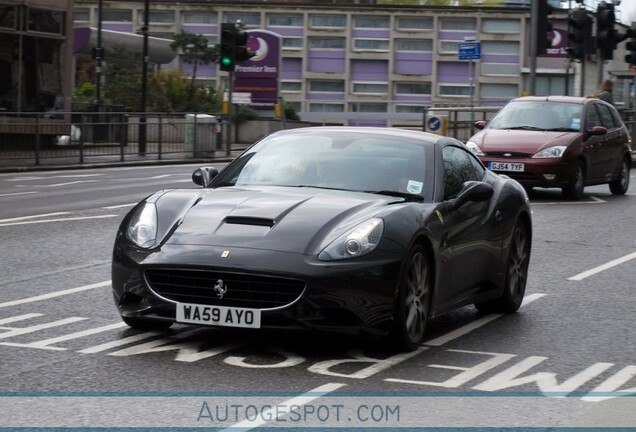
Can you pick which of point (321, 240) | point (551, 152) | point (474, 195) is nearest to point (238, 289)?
point (321, 240)

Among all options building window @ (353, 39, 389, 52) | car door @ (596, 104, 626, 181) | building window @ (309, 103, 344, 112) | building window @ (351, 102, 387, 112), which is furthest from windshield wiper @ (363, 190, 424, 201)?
building window @ (309, 103, 344, 112)

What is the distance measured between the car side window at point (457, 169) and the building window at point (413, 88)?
82.7 metres

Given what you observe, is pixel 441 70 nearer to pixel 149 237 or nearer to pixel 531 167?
pixel 531 167

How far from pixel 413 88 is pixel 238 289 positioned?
282 ft

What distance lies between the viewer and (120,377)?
6.96 meters

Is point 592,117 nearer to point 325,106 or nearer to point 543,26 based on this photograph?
point 543,26

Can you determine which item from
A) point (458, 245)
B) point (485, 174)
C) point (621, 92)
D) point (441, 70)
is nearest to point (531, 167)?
point (485, 174)

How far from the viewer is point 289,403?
6.43m

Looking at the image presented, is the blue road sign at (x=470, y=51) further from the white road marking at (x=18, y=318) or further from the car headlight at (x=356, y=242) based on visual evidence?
the car headlight at (x=356, y=242)

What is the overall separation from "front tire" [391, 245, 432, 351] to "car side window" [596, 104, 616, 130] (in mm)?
15439

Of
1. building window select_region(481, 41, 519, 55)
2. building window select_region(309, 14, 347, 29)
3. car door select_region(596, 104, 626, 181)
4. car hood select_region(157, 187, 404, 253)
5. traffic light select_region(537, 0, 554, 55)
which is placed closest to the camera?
car hood select_region(157, 187, 404, 253)

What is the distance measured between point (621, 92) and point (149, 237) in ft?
234

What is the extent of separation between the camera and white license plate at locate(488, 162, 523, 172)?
20.8 meters

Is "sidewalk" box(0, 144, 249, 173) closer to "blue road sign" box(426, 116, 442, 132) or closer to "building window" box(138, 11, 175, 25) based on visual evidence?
"blue road sign" box(426, 116, 442, 132)
